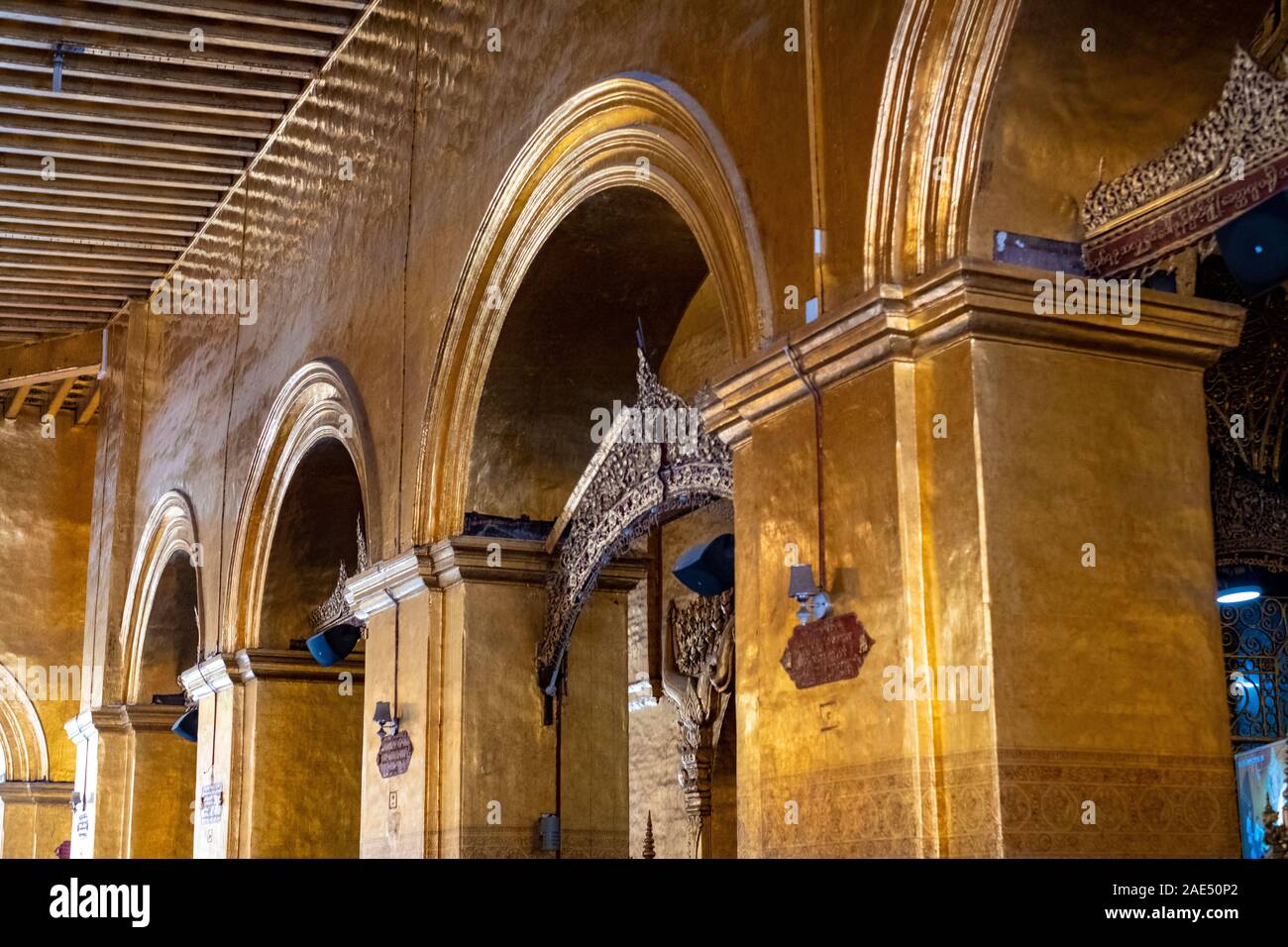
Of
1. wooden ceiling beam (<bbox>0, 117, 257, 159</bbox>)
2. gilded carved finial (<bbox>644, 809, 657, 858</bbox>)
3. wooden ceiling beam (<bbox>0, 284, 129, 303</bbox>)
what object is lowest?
gilded carved finial (<bbox>644, 809, 657, 858</bbox>)

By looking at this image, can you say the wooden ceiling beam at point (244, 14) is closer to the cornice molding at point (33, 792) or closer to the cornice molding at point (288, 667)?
the cornice molding at point (288, 667)

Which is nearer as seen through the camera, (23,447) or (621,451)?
(621,451)

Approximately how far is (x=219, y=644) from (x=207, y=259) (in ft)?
12.4

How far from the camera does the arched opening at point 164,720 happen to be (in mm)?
15039

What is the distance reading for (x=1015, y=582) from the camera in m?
4.98

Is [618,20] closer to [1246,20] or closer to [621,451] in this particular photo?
[621,451]

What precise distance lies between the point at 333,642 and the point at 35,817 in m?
9.13

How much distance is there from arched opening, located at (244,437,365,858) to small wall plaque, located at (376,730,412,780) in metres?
2.68

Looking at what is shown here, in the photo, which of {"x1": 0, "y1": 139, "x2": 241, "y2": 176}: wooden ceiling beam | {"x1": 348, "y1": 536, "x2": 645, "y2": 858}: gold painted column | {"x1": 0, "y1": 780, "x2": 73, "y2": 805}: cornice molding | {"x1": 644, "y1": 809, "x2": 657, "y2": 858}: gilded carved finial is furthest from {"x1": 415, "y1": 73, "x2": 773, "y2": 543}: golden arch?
{"x1": 0, "y1": 780, "x2": 73, "y2": 805}: cornice molding

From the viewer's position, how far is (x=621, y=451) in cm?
837

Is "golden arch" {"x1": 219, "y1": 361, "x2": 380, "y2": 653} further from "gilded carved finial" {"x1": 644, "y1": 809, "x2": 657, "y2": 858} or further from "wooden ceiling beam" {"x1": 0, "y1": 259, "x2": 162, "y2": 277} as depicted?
"wooden ceiling beam" {"x1": 0, "y1": 259, "x2": 162, "y2": 277}

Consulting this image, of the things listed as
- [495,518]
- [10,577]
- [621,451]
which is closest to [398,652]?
[495,518]

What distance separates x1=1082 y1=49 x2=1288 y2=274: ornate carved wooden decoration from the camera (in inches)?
188

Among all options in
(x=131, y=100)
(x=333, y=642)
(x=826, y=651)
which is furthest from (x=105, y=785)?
(x=826, y=651)
